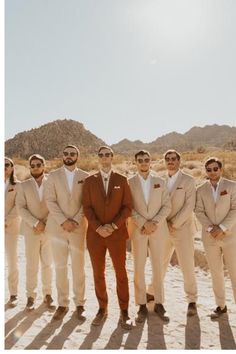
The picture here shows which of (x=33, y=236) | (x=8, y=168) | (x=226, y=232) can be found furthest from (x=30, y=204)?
(x=226, y=232)

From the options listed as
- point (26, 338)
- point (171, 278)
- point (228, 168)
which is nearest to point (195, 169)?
point (228, 168)

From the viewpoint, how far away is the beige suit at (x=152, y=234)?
653 centimetres

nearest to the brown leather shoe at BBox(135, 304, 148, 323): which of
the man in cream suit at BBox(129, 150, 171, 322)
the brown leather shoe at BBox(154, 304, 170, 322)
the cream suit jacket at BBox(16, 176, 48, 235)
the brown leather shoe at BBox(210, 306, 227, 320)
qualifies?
the man in cream suit at BBox(129, 150, 171, 322)

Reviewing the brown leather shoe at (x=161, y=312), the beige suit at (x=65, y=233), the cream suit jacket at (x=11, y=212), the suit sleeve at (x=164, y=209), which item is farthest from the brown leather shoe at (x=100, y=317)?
the cream suit jacket at (x=11, y=212)

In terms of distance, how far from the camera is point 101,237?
6270 millimetres

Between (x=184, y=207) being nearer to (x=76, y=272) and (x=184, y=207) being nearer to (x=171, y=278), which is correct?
(x=76, y=272)

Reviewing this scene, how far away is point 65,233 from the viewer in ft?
21.5

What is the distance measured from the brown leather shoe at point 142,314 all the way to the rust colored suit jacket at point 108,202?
104 centimetres

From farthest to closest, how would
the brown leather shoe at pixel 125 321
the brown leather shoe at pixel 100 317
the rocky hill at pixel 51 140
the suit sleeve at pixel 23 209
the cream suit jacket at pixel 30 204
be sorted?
the rocky hill at pixel 51 140 < the cream suit jacket at pixel 30 204 < the suit sleeve at pixel 23 209 < the brown leather shoe at pixel 100 317 < the brown leather shoe at pixel 125 321

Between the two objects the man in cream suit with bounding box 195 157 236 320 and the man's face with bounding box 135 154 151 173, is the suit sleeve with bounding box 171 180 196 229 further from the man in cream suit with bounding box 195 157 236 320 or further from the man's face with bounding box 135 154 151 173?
the man's face with bounding box 135 154 151 173

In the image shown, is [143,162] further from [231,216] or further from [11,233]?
[11,233]

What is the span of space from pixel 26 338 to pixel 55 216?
1622 mm

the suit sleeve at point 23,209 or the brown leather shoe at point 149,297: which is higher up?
the suit sleeve at point 23,209

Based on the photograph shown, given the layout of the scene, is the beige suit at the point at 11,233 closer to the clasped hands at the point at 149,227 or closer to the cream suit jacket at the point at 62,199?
the cream suit jacket at the point at 62,199
